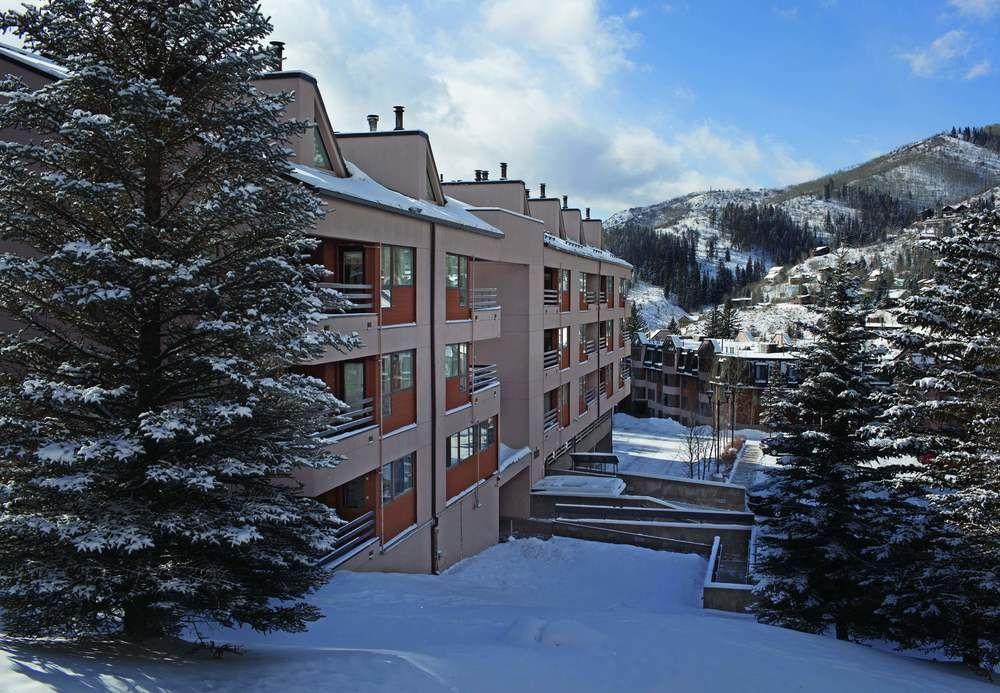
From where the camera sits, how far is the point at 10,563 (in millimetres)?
6965

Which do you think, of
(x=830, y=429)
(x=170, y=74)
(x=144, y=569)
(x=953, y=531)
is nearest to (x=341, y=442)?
(x=144, y=569)

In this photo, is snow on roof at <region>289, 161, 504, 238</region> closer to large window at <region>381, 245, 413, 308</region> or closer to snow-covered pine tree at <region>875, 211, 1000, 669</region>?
large window at <region>381, 245, 413, 308</region>

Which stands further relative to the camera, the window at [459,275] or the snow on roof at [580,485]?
the snow on roof at [580,485]

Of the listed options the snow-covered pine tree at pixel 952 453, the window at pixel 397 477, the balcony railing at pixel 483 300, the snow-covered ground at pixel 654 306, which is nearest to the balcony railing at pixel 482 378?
the balcony railing at pixel 483 300

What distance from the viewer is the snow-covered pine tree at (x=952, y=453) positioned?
44.3ft

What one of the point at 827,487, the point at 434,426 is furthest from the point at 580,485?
the point at 827,487

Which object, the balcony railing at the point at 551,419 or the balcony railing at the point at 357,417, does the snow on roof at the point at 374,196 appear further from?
the balcony railing at the point at 551,419

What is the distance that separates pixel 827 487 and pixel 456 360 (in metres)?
9.90

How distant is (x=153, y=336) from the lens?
25.7ft

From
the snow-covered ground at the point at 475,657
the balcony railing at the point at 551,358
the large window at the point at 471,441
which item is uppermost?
the balcony railing at the point at 551,358

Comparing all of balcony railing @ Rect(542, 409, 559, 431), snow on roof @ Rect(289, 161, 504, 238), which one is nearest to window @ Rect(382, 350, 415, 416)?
snow on roof @ Rect(289, 161, 504, 238)

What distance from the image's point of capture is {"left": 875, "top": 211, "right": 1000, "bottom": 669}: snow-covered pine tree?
44.3ft

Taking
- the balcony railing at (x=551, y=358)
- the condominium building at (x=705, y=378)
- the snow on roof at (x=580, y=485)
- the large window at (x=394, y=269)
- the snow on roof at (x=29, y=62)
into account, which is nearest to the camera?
the snow on roof at (x=29, y=62)

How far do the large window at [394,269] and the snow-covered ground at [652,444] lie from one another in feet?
81.8
